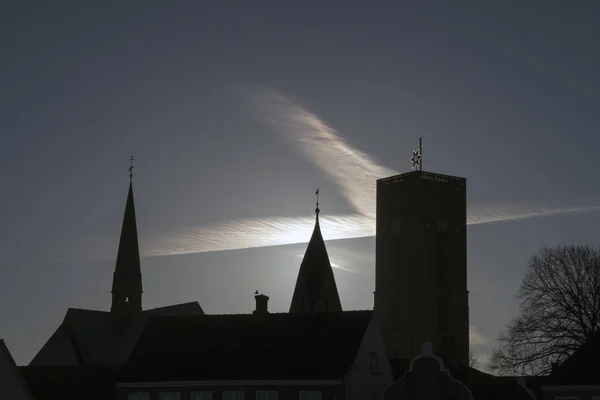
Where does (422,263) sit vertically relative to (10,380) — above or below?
above

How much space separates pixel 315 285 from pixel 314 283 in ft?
0.98

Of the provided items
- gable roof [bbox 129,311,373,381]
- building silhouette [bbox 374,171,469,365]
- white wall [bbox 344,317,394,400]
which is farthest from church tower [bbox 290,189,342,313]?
white wall [bbox 344,317,394,400]

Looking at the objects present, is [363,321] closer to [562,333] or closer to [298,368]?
[298,368]

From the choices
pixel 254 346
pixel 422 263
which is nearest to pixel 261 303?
pixel 254 346

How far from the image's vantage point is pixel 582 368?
252 ft

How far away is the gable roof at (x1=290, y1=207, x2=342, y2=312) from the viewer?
112312mm

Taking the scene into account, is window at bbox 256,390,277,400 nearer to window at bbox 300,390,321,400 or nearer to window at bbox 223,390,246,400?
window at bbox 223,390,246,400

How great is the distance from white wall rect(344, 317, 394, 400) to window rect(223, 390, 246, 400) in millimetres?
6168

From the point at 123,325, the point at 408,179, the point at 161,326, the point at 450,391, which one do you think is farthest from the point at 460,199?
the point at 450,391

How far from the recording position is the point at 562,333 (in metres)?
93.1

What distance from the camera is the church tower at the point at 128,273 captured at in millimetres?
138000

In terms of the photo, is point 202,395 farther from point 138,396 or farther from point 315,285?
point 315,285

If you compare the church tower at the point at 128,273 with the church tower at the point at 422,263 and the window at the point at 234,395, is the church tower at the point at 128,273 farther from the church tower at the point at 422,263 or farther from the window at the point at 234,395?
the window at the point at 234,395

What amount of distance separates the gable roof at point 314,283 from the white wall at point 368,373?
29.9m
